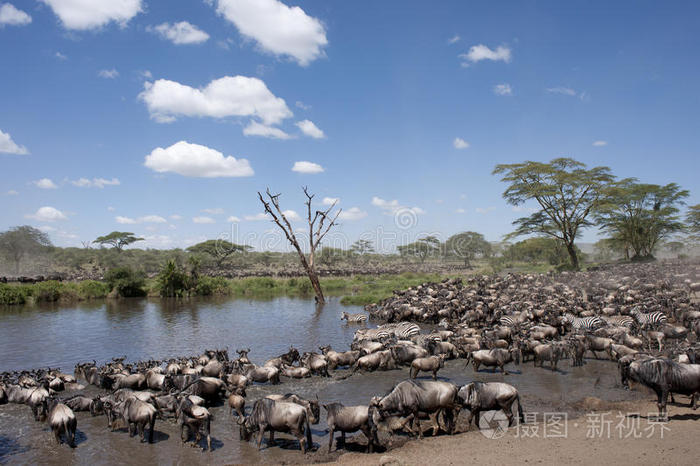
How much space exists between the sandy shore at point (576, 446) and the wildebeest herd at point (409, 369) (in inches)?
17.5

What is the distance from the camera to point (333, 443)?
8344 mm

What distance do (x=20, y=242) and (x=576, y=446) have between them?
7468 cm

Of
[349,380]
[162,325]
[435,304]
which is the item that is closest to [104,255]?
[162,325]

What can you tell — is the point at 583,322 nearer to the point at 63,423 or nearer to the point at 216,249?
the point at 63,423

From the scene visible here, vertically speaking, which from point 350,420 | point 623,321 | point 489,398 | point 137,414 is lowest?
point 137,414

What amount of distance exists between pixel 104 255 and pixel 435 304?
220ft

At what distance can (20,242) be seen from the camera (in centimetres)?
6188

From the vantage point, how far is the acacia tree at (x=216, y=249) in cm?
7306

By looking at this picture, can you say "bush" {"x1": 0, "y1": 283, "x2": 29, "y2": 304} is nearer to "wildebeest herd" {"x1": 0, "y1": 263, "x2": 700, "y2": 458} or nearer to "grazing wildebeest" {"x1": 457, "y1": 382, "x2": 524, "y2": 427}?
"wildebeest herd" {"x1": 0, "y1": 263, "x2": 700, "y2": 458}

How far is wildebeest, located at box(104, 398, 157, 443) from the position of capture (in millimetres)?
8484

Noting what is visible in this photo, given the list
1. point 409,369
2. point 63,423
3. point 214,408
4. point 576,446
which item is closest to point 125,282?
point 214,408

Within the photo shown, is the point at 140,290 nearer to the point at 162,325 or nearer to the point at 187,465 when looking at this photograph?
the point at 162,325

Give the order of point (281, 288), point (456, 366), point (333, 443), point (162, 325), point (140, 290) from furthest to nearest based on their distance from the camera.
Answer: point (281, 288)
point (140, 290)
point (162, 325)
point (456, 366)
point (333, 443)

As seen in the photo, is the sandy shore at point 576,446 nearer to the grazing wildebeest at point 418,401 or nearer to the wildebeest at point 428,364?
the grazing wildebeest at point 418,401
